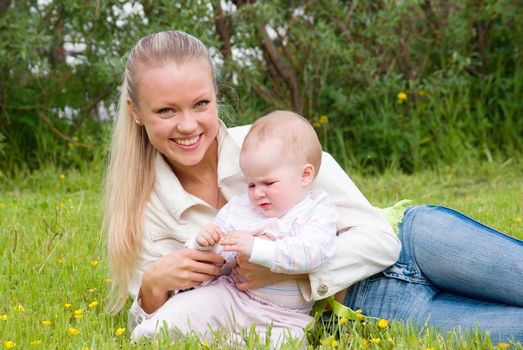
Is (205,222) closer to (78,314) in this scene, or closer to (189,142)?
(189,142)

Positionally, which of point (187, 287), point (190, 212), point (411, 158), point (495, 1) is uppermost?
point (495, 1)

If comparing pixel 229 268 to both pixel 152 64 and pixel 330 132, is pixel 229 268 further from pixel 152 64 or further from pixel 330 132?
pixel 330 132

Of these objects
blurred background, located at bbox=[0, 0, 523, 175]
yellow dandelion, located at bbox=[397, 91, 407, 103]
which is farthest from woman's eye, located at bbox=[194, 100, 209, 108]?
yellow dandelion, located at bbox=[397, 91, 407, 103]

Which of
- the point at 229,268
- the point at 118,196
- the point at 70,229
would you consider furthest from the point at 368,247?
the point at 70,229

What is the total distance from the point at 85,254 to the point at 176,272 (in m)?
1.29

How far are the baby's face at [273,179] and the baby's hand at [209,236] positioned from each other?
0.56ft

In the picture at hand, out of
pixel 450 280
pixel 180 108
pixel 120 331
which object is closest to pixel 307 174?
pixel 180 108

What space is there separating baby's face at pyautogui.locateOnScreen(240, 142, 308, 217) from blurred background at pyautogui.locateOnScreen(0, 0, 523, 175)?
127 inches

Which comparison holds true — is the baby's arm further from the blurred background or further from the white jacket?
the blurred background

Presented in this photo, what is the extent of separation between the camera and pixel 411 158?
6.35 meters

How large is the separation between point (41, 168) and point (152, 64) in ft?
11.6

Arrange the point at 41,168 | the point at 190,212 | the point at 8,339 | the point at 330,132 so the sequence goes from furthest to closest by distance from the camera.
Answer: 1. the point at 330,132
2. the point at 41,168
3. the point at 190,212
4. the point at 8,339

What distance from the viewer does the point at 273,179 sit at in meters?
2.58

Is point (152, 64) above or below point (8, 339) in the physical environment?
above
